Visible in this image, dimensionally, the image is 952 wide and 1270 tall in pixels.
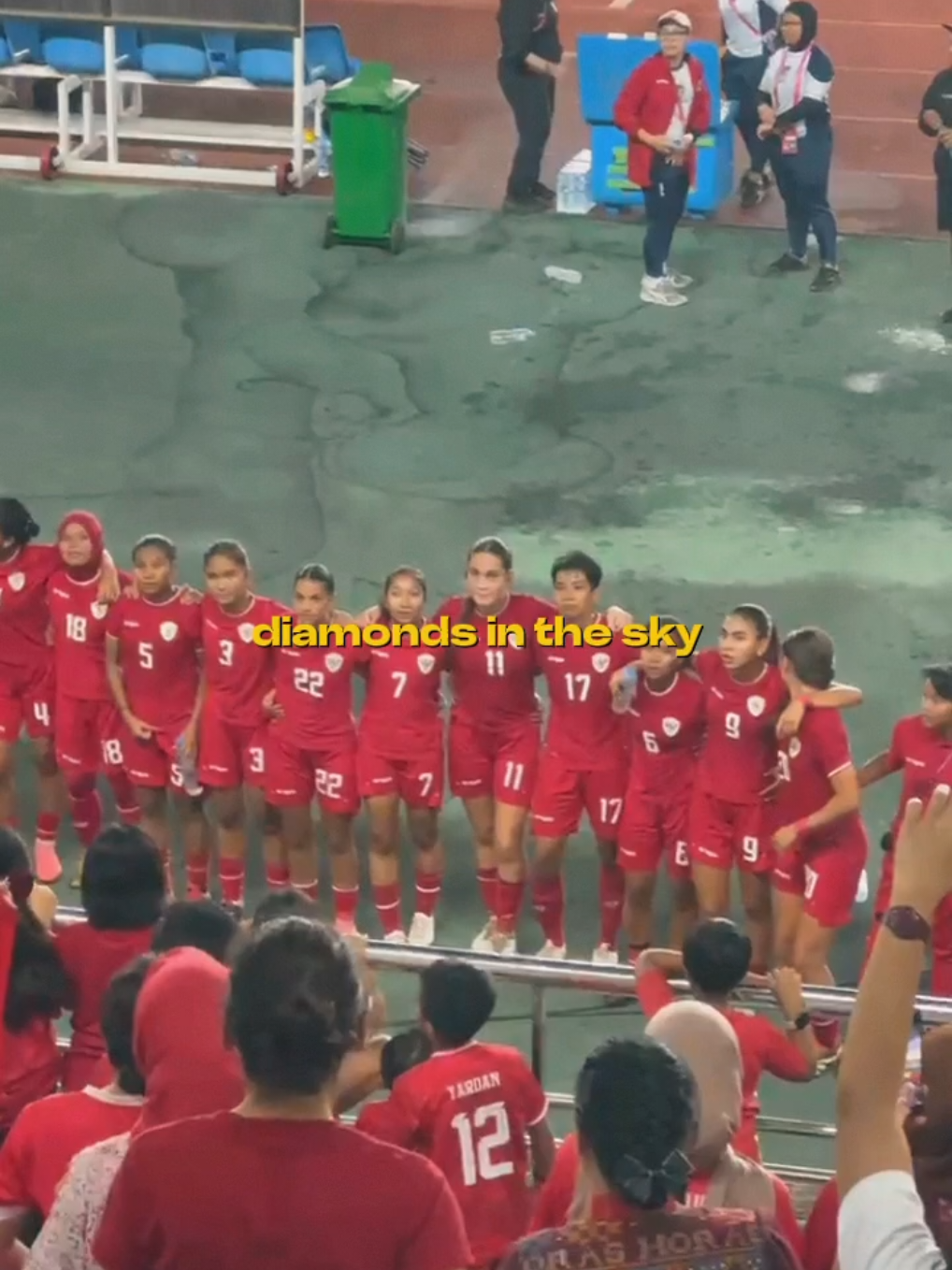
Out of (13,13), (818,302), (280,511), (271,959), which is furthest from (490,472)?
(271,959)

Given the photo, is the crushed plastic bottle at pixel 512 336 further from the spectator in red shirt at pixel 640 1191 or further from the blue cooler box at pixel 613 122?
the spectator in red shirt at pixel 640 1191

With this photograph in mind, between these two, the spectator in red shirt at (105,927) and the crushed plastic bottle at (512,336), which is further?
the crushed plastic bottle at (512,336)

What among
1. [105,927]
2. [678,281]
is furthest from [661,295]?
[105,927]

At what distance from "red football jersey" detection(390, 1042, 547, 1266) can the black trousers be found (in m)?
11.7

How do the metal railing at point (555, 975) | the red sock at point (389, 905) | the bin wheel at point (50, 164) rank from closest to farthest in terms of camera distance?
the metal railing at point (555, 975) < the red sock at point (389, 905) < the bin wheel at point (50, 164)

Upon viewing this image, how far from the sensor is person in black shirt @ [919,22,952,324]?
1291 centimetres

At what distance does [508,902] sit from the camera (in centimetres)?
788

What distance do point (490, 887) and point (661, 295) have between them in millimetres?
6726

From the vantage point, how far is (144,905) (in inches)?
196

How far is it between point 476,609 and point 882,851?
1.91m

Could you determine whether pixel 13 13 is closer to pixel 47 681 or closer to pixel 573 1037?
pixel 47 681

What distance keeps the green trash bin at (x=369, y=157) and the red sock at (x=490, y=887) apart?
24.5ft

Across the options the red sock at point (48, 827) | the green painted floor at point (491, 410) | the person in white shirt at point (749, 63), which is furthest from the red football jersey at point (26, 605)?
the person in white shirt at point (749, 63)
